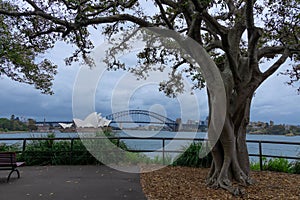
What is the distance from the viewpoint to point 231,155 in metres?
5.19

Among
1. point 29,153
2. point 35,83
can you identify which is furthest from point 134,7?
point 29,153

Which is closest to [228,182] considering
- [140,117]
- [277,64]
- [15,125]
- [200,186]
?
[200,186]

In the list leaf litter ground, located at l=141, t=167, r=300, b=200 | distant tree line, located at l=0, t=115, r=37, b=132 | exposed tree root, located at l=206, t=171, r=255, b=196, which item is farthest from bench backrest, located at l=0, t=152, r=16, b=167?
exposed tree root, located at l=206, t=171, r=255, b=196

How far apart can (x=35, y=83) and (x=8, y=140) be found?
1.93 meters

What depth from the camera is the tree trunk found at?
501cm

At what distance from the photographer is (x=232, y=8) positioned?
225 inches

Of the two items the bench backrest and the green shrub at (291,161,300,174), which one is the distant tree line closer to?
the bench backrest

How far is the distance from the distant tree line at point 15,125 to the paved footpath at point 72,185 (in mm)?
2412

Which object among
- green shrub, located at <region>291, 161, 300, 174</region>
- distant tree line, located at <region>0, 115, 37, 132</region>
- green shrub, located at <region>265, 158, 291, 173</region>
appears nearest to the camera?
green shrub, located at <region>291, 161, 300, 174</region>

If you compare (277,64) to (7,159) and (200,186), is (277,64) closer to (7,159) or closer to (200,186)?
(200,186)

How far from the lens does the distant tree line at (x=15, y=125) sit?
8.76 metres

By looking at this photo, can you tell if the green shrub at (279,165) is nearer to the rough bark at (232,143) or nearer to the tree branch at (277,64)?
the rough bark at (232,143)

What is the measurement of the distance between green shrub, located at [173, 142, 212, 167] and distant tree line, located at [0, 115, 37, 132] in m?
4.95

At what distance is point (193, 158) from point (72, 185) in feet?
12.2
